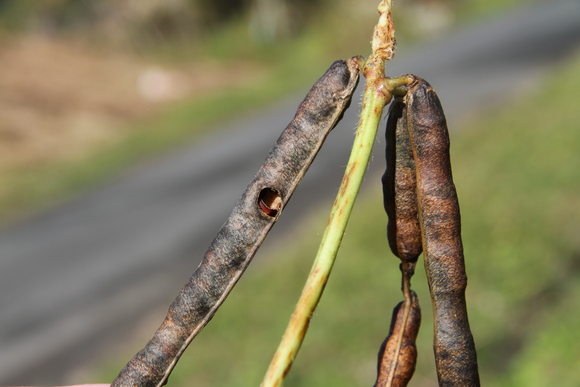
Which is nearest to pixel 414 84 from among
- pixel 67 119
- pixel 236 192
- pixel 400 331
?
pixel 400 331

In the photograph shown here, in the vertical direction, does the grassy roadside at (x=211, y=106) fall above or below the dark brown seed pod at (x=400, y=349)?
above

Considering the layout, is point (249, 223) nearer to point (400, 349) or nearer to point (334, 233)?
point (334, 233)

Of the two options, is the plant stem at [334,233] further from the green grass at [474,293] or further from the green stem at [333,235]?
the green grass at [474,293]

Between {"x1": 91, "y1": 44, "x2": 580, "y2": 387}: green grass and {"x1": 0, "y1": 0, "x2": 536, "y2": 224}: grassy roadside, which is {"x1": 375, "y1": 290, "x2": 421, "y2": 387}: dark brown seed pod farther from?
{"x1": 0, "y1": 0, "x2": 536, "y2": 224}: grassy roadside

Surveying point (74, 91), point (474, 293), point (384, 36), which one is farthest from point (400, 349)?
point (74, 91)

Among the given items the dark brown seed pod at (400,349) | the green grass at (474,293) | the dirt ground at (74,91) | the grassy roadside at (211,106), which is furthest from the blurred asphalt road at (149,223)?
the dark brown seed pod at (400,349)

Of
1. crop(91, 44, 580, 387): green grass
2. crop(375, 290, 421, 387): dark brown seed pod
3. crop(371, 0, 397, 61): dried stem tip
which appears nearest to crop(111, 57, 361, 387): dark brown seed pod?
crop(371, 0, 397, 61): dried stem tip

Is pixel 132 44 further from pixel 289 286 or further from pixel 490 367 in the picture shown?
pixel 490 367
